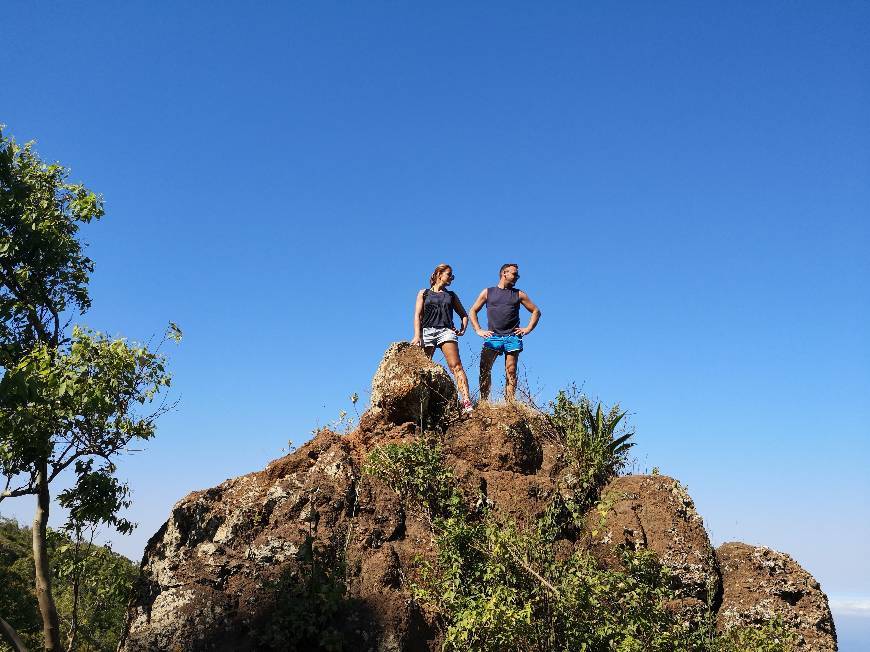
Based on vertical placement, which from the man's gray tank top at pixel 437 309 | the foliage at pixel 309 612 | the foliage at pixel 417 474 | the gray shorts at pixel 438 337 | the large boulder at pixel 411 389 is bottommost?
the foliage at pixel 309 612

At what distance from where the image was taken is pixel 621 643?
24.8 ft

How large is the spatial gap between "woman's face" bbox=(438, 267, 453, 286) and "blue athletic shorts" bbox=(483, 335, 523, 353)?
1.33 metres

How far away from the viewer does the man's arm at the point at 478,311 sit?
12.9 metres

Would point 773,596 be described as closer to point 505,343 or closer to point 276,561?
point 505,343

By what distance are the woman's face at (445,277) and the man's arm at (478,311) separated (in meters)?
0.70

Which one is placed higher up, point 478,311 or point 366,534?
point 478,311

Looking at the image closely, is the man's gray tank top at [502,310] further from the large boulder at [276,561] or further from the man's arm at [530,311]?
the large boulder at [276,561]

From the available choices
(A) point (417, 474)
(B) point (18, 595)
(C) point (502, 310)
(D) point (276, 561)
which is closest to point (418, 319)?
(C) point (502, 310)

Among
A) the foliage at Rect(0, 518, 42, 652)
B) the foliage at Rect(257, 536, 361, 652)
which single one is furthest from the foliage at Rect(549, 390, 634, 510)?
the foliage at Rect(0, 518, 42, 652)

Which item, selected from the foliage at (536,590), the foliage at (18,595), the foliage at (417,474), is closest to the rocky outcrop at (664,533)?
the foliage at (536,590)

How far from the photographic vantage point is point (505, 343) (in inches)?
502

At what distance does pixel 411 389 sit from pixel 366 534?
8.82 ft

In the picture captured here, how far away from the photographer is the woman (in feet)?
40.7

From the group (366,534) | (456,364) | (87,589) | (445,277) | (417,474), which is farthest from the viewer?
(445,277)
